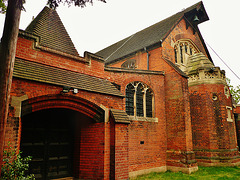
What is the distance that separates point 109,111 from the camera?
718 cm

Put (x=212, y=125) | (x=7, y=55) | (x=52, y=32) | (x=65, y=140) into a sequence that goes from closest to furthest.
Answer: (x=7, y=55), (x=65, y=140), (x=52, y=32), (x=212, y=125)

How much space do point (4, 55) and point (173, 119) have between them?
9632mm

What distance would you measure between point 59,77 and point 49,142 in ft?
8.75

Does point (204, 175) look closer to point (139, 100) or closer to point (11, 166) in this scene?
point (139, 100)

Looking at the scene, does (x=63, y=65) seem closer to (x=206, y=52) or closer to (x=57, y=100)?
(x=57, y=100)

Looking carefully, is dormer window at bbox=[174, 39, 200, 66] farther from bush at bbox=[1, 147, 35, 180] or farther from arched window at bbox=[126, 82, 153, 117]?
bush at bbox=[1, 147, 35, 180]

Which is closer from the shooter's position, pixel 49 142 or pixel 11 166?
pixel 11 166

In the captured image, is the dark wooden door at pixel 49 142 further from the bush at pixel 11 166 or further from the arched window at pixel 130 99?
the arched window at pixel 130 99

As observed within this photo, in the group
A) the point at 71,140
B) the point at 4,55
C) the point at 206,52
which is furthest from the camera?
the point at 206,52

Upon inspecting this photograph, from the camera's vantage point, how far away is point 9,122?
15.9 ft

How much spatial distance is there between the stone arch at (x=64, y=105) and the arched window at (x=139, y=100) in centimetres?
349

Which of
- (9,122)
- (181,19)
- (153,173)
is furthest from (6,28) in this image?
(181,19)

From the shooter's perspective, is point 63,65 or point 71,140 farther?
point 71,140

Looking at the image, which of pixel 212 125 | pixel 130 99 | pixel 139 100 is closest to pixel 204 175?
pixel 212 125
